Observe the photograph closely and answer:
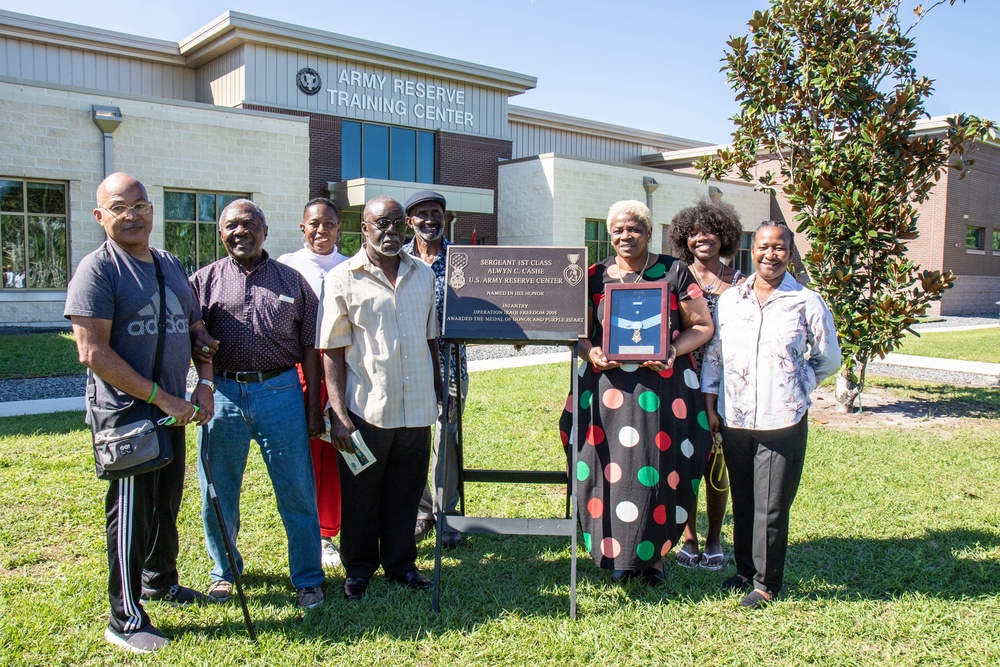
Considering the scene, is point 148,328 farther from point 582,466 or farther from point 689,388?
point 689,388

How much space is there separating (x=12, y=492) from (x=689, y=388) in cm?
468

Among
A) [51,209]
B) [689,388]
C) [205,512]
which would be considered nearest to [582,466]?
[689,388]

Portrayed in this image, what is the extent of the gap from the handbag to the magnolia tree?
6918 mm

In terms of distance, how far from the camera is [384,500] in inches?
162

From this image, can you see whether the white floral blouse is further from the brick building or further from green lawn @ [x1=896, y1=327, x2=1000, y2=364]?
the brick building

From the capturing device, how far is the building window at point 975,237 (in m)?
29.7

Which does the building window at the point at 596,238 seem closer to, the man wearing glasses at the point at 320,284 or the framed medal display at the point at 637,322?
the man wearing glasses at the point at 320,284

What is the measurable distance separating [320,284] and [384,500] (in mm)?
1273

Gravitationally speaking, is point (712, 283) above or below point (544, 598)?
above

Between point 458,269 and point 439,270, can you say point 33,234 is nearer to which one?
point 439,270

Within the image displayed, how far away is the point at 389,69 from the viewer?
24047 millimetres

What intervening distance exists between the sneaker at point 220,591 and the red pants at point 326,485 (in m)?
0.59

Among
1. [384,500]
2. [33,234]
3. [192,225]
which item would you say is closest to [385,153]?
[192,225]

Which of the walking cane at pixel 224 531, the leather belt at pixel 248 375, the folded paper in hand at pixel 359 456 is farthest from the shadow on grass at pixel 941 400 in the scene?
the walking cane at pixel 224 531
